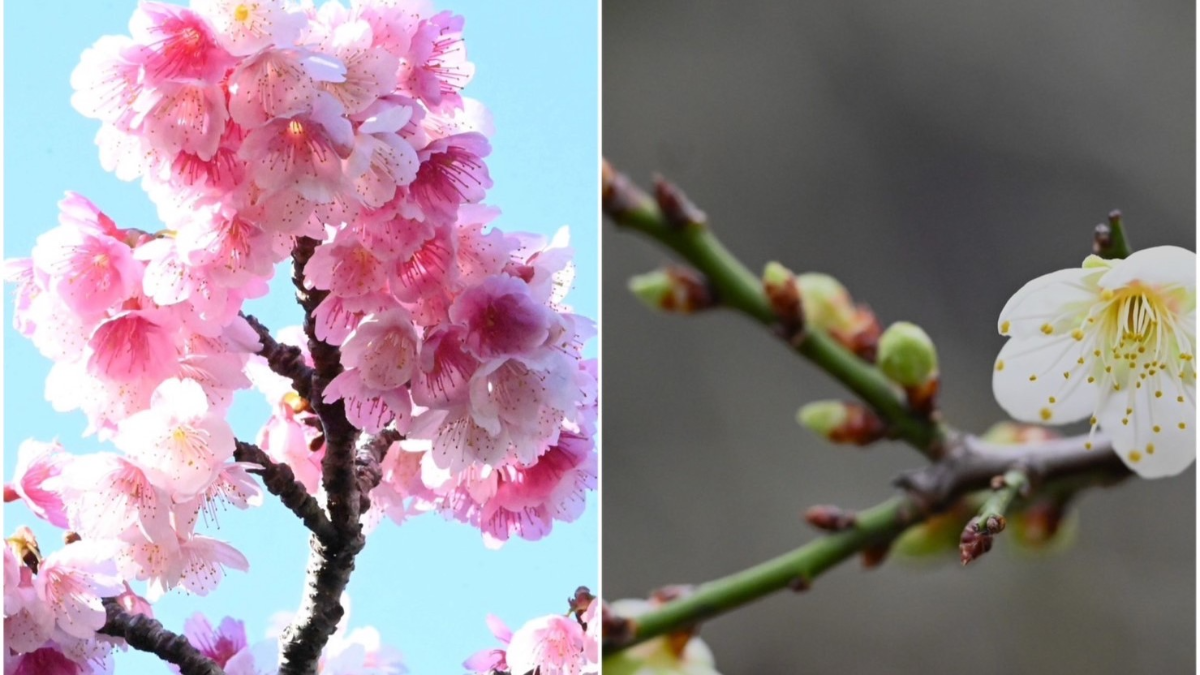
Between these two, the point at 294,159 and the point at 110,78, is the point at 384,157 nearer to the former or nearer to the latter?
the point at 294,159

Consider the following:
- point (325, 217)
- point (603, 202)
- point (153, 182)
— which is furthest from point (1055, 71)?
point (153, 182)

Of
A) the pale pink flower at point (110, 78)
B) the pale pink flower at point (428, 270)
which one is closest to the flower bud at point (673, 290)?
the pale pink flower at point (428, 270)

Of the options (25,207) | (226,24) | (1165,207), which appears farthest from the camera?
(25,207)

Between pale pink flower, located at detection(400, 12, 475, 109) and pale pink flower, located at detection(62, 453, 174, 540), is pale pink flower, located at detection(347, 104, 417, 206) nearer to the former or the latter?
pale pink flower, located at detection(400, 12, 475, 109)

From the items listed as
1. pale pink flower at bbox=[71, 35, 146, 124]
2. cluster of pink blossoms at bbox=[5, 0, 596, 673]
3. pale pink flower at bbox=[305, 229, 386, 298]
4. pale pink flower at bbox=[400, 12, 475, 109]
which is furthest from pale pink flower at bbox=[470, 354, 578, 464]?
pale pink flower at bbox=[71, 35, 146, 124]

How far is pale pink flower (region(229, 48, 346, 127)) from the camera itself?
2.49ft

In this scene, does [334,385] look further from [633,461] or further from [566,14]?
[566,14]

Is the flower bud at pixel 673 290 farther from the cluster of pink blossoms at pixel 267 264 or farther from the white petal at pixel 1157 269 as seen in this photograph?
the white petal at pixel 1157 269

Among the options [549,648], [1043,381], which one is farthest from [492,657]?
[1043,381]

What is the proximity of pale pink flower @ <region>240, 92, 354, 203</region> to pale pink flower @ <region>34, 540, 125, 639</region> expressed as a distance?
367 mm

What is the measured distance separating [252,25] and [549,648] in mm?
603

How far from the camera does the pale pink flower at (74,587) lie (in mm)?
922

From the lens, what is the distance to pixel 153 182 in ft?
2.74

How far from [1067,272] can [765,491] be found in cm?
32
